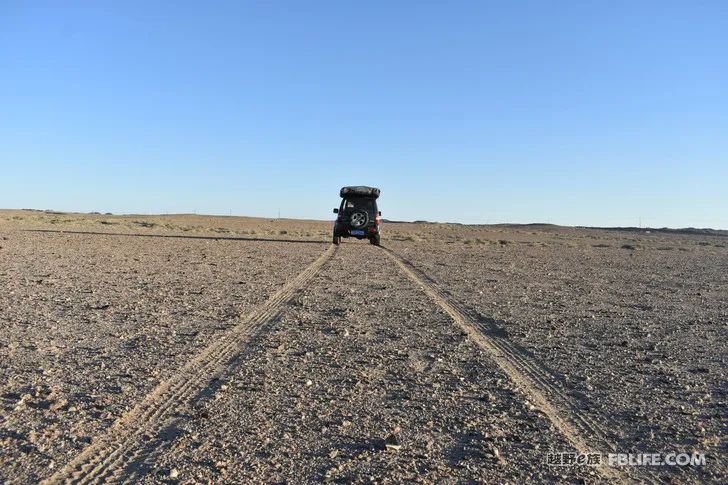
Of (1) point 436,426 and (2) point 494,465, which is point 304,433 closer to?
(1) point 436,426

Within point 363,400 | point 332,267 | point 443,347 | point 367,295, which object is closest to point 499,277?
point 332,267

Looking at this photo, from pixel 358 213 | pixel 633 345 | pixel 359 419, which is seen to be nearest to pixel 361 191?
pixel 358 213

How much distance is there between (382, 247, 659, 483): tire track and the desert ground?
2cm

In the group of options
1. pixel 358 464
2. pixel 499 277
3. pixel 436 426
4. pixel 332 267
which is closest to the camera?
pixel 358 464

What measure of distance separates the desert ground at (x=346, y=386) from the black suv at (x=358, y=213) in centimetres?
2003

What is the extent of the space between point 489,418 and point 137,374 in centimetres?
334

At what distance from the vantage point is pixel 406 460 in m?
4.35

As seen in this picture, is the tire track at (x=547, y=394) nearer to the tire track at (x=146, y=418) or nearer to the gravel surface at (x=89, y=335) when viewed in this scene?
the tire track at (x=146, y=418)

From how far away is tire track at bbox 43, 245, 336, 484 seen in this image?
399cm

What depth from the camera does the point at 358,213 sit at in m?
33.1

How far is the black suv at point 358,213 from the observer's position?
33.1m

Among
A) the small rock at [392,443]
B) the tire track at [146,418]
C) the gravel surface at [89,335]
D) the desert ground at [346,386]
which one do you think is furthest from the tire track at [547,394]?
the gravel surface at [89,335]

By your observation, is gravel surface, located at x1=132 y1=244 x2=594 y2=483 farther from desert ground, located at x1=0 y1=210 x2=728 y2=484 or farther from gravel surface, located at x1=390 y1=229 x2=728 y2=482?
gravel surface, located at x1=390 y1=229 x2=728 y2=482

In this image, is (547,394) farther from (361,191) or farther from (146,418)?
(361,191)
